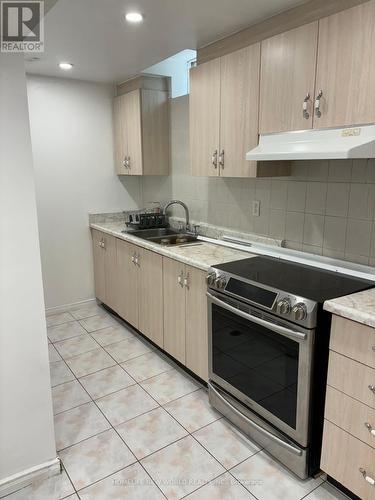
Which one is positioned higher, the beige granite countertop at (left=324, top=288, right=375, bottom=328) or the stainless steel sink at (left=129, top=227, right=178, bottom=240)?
the stainless steel sink at (left=129, top=227, right=178, bottom=240)

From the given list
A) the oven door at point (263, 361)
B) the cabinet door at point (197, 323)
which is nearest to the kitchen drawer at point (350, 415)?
the oven door at point (263, 361)

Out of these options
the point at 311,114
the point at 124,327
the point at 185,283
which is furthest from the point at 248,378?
the point at 124,327

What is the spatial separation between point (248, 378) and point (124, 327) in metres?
1.84

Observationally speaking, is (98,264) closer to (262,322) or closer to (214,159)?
(214,159)

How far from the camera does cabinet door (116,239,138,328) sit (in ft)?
10.7

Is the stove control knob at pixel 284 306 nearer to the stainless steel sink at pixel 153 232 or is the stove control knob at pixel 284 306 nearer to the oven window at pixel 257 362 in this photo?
the oven window at pixel 257 362

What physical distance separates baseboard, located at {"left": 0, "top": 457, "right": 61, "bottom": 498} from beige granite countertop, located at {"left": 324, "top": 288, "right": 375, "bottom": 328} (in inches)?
61.0

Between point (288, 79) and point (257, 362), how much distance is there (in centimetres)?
153

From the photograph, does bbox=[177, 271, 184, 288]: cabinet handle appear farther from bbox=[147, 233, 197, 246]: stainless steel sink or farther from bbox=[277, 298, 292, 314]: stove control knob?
bbox=[277, 298, 292, 314]: stove control knob

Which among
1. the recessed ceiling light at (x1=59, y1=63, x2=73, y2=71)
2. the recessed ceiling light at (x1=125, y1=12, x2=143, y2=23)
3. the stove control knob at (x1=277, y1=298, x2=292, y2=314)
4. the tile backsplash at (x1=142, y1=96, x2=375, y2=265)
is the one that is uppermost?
the recessed ceiling light at (x1=59, y1=63, x2=73, y2=71)

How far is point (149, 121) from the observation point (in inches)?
140

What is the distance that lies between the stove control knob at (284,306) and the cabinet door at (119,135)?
2.58 metres

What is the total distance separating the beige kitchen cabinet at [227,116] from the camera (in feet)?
7.50

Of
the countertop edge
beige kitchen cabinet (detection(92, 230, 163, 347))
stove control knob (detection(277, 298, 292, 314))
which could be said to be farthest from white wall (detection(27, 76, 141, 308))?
the countertop edge
